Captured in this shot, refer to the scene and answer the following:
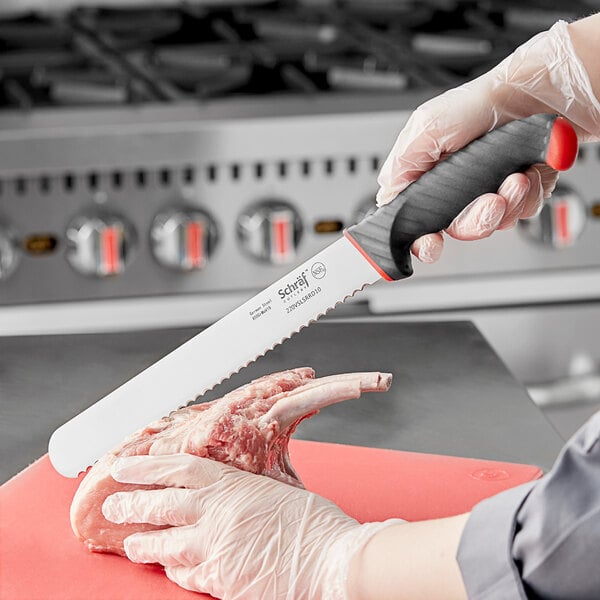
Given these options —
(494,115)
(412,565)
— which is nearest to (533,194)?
(494,115)

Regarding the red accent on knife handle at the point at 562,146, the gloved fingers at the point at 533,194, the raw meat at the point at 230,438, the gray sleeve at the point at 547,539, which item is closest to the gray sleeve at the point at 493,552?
the gray sleeve at the point at 547,539

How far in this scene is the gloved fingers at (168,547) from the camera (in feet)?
3.52

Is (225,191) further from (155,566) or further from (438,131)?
(155,566)

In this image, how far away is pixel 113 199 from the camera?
196cm

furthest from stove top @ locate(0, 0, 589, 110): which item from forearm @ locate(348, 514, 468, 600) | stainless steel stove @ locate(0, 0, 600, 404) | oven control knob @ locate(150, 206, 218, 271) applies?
forearm @ locate(348, 514, 468, 600)

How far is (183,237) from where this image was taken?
196 cm

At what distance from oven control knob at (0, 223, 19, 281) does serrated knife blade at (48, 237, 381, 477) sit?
31.7 inches

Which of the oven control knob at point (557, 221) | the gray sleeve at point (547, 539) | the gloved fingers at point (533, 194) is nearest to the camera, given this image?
the gray sleeve at point (547, 539)

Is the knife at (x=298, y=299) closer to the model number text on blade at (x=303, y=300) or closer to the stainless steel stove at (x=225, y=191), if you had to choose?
the model number text on blade at (x=303, y=300)

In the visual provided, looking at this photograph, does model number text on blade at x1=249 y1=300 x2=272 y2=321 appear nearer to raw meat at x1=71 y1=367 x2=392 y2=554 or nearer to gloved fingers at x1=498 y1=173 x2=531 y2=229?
raw meat at x1=71 y1=367 x2=392 y2=554

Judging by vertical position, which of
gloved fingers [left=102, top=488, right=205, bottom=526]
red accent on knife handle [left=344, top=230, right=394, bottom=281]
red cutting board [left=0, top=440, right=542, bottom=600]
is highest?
red accent on knife handle [left=344, top=230, right=394, bottom=281]

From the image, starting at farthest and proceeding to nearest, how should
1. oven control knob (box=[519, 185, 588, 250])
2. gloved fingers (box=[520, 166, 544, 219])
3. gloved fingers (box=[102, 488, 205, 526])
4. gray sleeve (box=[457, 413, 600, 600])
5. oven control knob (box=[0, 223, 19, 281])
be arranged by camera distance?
oven control knob (box=[519, 185, 588, 250]) → oven control knob (box=[0, 223, 19, 281]) → gloved fingers (box=[520, 166, 544, 219]) → gloved fingers (box=[102, 488, 205, 526]) → gray sleeve (box=[457, 413, 600, 600])

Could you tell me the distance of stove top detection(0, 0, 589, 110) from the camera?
2.07 meters

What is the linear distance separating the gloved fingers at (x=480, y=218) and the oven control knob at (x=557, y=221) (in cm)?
84
